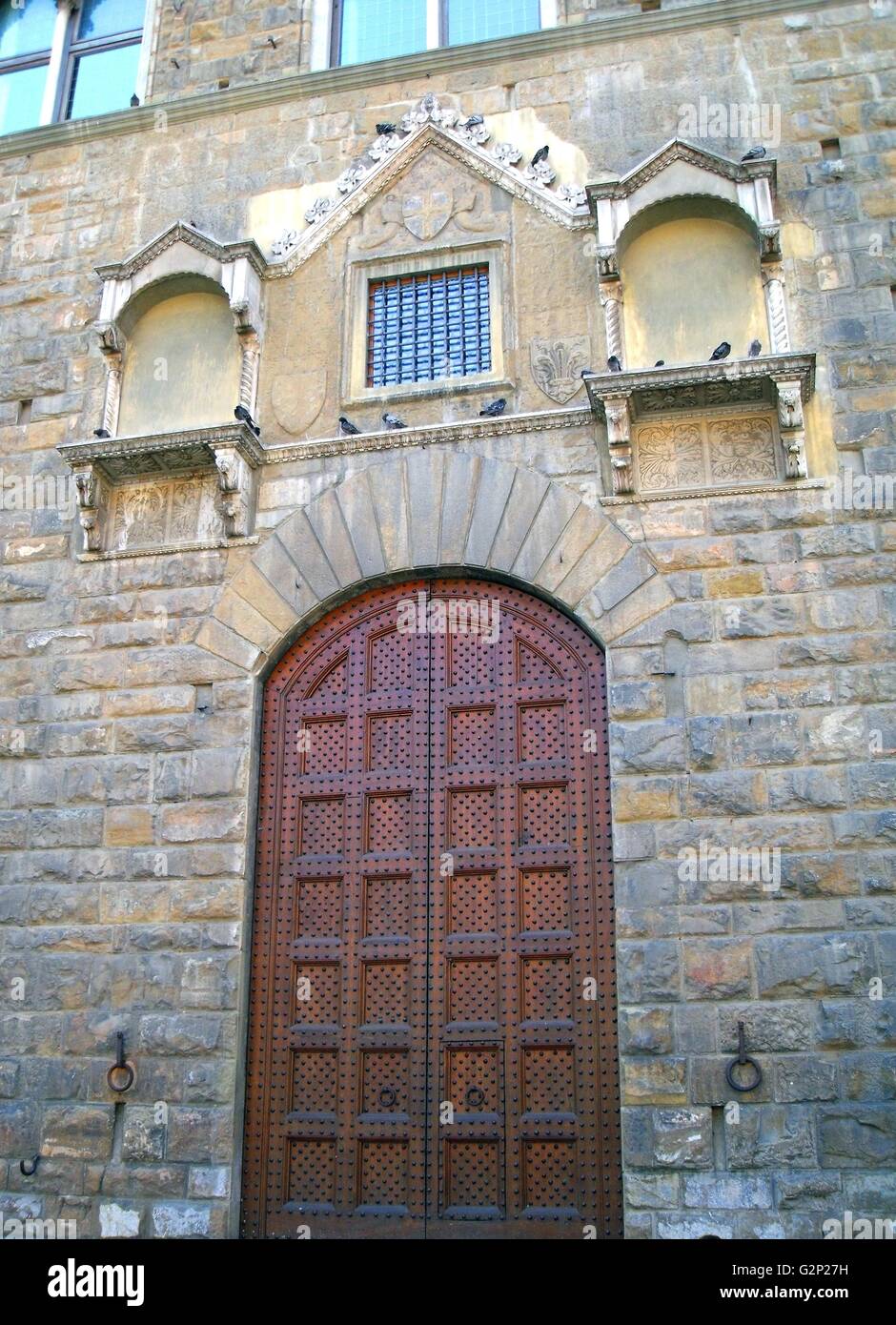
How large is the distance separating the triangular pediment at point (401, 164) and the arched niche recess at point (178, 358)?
706mm

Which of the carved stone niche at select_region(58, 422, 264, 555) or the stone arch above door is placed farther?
the carved stone niche at select_region(58, 422, 264, 555)

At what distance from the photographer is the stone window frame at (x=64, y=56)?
11945mm

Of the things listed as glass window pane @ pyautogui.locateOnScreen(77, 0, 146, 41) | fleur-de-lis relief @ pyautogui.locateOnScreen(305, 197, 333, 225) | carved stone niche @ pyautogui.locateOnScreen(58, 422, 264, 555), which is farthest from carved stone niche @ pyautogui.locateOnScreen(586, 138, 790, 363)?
glass window pane @ pyautogui.locateOnScreen(77, 0, 146, 41)

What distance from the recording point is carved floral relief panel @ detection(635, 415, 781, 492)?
9.01 m

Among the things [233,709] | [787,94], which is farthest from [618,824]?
[787,94]

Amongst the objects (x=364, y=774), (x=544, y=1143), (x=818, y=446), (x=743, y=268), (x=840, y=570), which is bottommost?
(x=544, y=1143)

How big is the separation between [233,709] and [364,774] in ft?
3.55

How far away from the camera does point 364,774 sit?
9.10 metres

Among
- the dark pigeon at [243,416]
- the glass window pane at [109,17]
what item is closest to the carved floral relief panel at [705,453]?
the dark pigeon at [243,416]

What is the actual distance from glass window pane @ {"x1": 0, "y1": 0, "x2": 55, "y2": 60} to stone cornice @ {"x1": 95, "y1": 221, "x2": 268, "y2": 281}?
3480 millimetres

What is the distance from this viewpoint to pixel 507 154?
10.3m

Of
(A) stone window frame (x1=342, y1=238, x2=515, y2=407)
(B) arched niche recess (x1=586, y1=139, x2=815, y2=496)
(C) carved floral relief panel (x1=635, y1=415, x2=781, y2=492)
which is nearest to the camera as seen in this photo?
(B) arched niche recess (x1=586, y1=139, x2=815, y2=496)

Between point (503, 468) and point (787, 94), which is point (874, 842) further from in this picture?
point (787, 94)

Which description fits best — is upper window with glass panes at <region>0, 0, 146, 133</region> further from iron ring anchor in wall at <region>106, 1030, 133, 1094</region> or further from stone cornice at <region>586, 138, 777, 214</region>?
→ iron ring anchor in wall at <region>106, 1030, 133, 1094</region>
